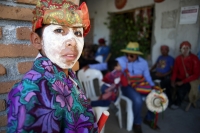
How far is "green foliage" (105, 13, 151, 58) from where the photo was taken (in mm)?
4879

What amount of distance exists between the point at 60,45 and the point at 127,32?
→ 15.4ft

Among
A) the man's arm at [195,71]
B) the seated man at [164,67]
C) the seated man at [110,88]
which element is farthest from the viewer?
the seated man at [164,67]

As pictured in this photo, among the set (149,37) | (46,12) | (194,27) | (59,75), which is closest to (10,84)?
(59,75)

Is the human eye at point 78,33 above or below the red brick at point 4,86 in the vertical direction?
above

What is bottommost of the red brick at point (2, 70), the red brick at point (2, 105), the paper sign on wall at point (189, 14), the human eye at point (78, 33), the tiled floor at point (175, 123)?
the tiled floor at point (175, 123)

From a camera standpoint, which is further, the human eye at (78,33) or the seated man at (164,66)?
the seated man at (164,66)

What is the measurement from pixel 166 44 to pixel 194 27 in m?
0.78

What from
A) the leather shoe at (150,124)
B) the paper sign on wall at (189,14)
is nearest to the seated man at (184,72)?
the paper sign on wall at (189,14)

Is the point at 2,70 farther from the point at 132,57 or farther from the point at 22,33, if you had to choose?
the point at 132,57

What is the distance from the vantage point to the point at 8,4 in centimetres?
96

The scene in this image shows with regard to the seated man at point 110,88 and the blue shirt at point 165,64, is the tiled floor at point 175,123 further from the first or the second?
the blue shirt at point 165,64

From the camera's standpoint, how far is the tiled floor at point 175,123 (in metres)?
2.71

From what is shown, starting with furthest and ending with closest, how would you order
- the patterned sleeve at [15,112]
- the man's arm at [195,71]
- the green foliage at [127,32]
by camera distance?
the green foliage at [127,32] → the man's arm at [195,71] → the patterned sleeve at [15,112]

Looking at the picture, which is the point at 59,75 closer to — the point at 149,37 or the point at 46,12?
the point at 46,12
